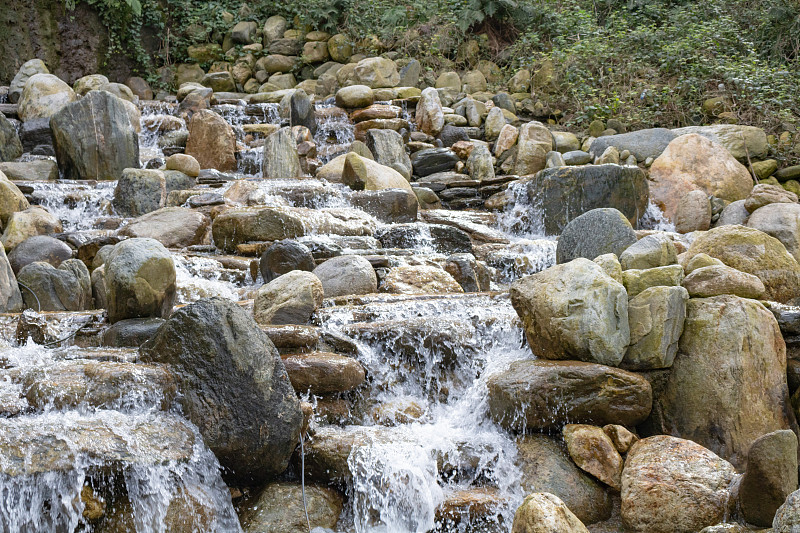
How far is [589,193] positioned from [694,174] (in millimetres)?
1841

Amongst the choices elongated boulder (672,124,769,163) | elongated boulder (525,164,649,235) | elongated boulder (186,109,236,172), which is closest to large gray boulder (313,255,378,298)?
elongated boulder (525,164,649,235)

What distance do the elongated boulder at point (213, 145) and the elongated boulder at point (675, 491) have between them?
8976mm

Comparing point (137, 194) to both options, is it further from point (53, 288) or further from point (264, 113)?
point (264, 113)

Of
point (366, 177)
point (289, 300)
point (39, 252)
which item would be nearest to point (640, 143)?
point (366, 177)

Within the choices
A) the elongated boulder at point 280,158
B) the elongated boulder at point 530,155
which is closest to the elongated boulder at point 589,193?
the elongated boulder at point 530,155

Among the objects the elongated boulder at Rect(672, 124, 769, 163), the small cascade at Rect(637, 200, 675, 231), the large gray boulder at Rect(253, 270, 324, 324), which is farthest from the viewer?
the elongated boulder at Rect(672, 124, 769, 163)

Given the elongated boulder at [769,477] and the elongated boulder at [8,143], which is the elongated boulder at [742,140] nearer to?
the elongated boulder at [769,477]

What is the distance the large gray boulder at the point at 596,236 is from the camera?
655 centimetres

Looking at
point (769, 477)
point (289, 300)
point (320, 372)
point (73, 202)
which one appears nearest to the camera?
point (769, 477)

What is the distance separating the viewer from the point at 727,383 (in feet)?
13.6

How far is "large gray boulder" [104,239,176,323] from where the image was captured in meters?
4.70

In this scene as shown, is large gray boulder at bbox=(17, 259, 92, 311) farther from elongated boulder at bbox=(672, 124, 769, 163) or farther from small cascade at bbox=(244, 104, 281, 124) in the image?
elongated boulder at bbox=(672, 124, 769, 163)

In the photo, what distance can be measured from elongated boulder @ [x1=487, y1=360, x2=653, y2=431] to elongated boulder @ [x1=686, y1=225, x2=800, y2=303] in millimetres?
1606

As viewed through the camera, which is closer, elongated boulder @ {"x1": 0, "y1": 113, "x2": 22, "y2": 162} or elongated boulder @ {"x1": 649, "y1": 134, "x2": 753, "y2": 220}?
elongated boulder @ {"x1": 649, "y1": 134, "x2": 753, "y2": 220}
